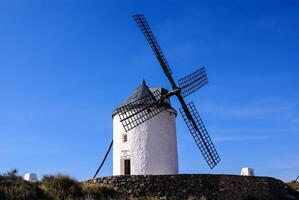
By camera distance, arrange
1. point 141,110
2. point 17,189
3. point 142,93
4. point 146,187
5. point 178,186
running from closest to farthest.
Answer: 1. point 17,189
2. point 146,187
3. point 178,186
4. point 141,110
5. point 142,93

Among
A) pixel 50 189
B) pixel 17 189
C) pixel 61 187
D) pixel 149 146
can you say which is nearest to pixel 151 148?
pixel 149 146

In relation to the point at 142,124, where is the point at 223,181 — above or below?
below

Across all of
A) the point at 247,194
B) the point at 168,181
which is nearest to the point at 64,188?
the point at 168,181

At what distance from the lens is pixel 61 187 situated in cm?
1644

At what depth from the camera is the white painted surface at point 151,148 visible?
20.7 metres

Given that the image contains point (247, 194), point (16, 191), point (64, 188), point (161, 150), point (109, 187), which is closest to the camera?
point (16, 191)

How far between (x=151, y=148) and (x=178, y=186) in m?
3.45

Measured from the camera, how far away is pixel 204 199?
17.2 m

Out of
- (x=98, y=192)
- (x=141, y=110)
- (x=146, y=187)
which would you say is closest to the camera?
(x=98, y=192)

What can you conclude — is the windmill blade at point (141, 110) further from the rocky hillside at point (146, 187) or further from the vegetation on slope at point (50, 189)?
the vegetation on slope at point (50, 189)

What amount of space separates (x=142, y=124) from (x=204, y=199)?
5.33 m

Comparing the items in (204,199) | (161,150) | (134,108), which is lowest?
(204,199)

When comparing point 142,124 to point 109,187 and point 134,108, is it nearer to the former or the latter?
point 134,108

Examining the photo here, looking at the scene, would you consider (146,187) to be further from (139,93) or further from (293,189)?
(293,189)
